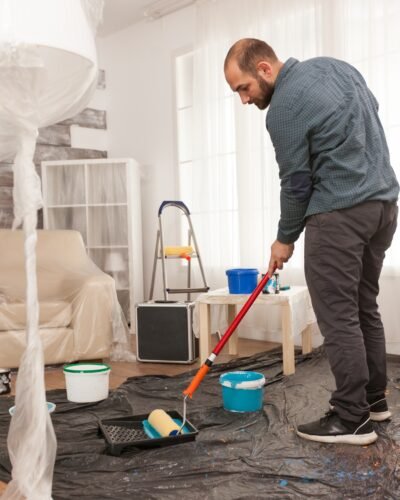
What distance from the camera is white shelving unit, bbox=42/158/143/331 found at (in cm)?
473

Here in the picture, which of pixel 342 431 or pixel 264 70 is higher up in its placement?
pixel 264 70

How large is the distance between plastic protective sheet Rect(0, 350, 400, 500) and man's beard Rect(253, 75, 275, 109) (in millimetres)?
1162

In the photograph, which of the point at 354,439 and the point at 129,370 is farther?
the point at 129,370

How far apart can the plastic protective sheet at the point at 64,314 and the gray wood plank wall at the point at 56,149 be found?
1080mm

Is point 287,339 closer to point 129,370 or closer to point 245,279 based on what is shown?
point 245,279

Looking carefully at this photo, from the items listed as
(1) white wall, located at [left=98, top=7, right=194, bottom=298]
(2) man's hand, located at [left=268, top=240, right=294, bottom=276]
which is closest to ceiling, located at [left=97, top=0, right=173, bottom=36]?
(1) white wall, located at [left=98, top=7, right=194, bottom=298]

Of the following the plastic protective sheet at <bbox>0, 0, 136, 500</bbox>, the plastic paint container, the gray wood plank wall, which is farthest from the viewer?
the gray wood plank wall

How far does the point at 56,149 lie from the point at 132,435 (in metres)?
3.36

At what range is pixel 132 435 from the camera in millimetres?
2070

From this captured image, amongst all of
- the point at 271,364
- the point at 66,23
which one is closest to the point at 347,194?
the point at 66,23

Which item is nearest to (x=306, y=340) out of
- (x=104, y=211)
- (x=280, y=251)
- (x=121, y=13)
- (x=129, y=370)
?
(x=129, y=370)

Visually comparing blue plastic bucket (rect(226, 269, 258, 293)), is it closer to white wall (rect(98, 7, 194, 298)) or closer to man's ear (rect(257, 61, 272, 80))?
man's ear (rect(257, 61, 272, 80))

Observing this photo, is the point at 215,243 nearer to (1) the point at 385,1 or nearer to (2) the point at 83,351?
(2) the point at 83,351

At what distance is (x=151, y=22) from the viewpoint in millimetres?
4914
